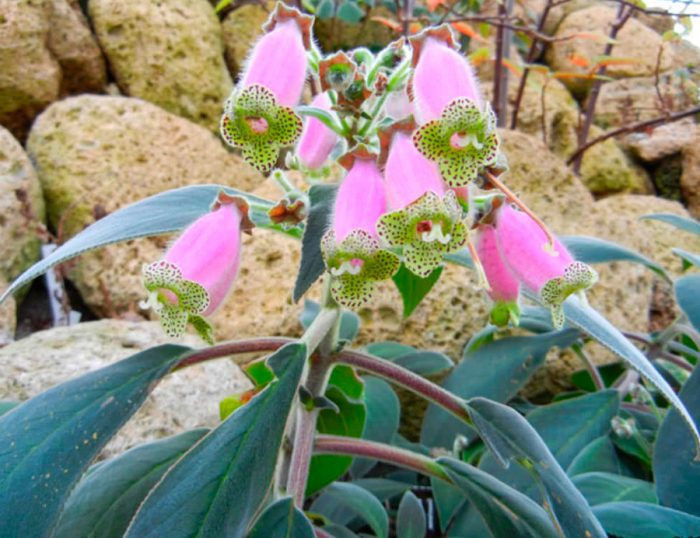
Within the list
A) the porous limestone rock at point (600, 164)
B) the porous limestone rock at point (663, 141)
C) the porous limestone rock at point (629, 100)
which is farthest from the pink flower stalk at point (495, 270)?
the porous limestone rock at point (629, 100)

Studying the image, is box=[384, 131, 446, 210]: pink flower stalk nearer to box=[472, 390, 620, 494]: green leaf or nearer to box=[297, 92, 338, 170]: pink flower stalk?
box=[297, 92, 338, 170]: pink flower stalk

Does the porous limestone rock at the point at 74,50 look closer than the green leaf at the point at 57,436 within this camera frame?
No

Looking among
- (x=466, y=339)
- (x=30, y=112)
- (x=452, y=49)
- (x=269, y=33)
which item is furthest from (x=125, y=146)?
(x=452, y=49)

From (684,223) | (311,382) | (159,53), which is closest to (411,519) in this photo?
(311,382)

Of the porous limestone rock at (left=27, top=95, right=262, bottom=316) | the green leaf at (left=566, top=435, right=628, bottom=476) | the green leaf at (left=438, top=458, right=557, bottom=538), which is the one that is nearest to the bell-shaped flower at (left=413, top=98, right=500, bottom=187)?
the green leaf at (left=438, top=458, right=557, bottom=538)

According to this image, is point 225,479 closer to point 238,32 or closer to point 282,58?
point 282,58

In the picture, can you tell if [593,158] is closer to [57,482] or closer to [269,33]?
[269,33]

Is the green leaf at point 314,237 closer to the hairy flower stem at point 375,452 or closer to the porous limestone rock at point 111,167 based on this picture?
the hairy flower stem at point 375,452
